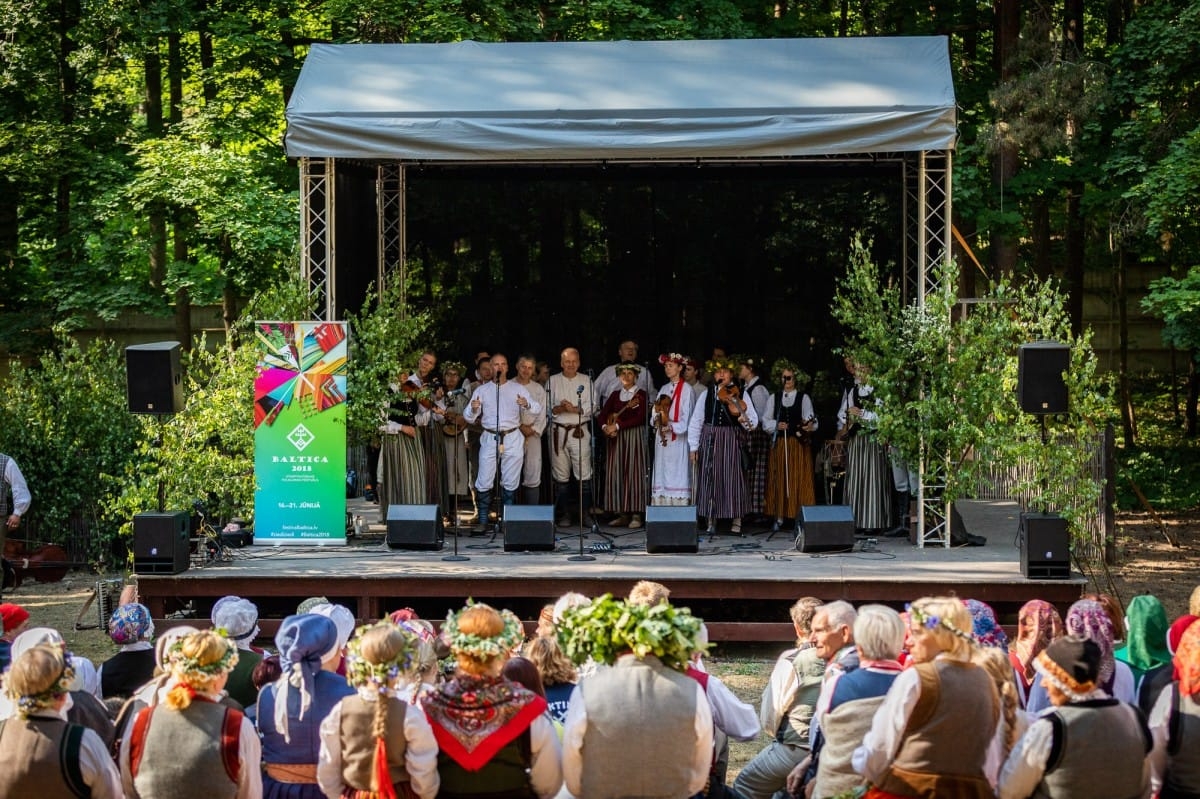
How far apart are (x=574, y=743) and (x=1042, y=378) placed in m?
5.84

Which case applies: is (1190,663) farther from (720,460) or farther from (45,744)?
(720,460)

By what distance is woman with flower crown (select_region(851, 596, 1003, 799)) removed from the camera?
14.4 feet

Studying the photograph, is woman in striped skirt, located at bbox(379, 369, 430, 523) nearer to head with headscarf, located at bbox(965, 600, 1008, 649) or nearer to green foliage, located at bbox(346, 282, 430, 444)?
green foliage, located at bbox(346, 282, 430, 444)

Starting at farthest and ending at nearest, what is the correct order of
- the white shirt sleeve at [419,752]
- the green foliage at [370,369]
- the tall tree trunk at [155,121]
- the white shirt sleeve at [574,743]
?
the tall tree trunk at [155,121], the green foliage at [370,369], the white shirt sleeve at [574,743], the white shirt sleeve at [419,752]

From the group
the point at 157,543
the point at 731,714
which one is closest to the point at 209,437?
the point at 157,543

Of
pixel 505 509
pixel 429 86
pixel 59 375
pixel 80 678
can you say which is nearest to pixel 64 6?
pixel 59 375

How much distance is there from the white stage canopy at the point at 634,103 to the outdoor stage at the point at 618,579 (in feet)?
9.75

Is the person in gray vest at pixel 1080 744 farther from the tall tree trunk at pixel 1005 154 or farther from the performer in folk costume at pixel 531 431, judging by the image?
the tall tree trunk at pixel 1005 154

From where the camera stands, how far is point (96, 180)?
16.6 m

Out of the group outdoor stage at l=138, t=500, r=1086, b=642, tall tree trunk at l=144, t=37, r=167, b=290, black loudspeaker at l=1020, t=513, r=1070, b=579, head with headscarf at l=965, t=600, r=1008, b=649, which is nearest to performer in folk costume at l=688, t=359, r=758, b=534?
outdoor stage at l=138, t=500, r=1086, b=642

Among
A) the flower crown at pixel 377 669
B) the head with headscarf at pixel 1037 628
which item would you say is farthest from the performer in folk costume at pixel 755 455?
the flower crown at pixel 377 669

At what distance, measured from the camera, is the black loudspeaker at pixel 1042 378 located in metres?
9.20

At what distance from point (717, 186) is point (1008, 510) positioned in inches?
164

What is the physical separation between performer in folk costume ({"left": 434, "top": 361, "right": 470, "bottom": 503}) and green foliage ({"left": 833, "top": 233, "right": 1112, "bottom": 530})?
340 cm
